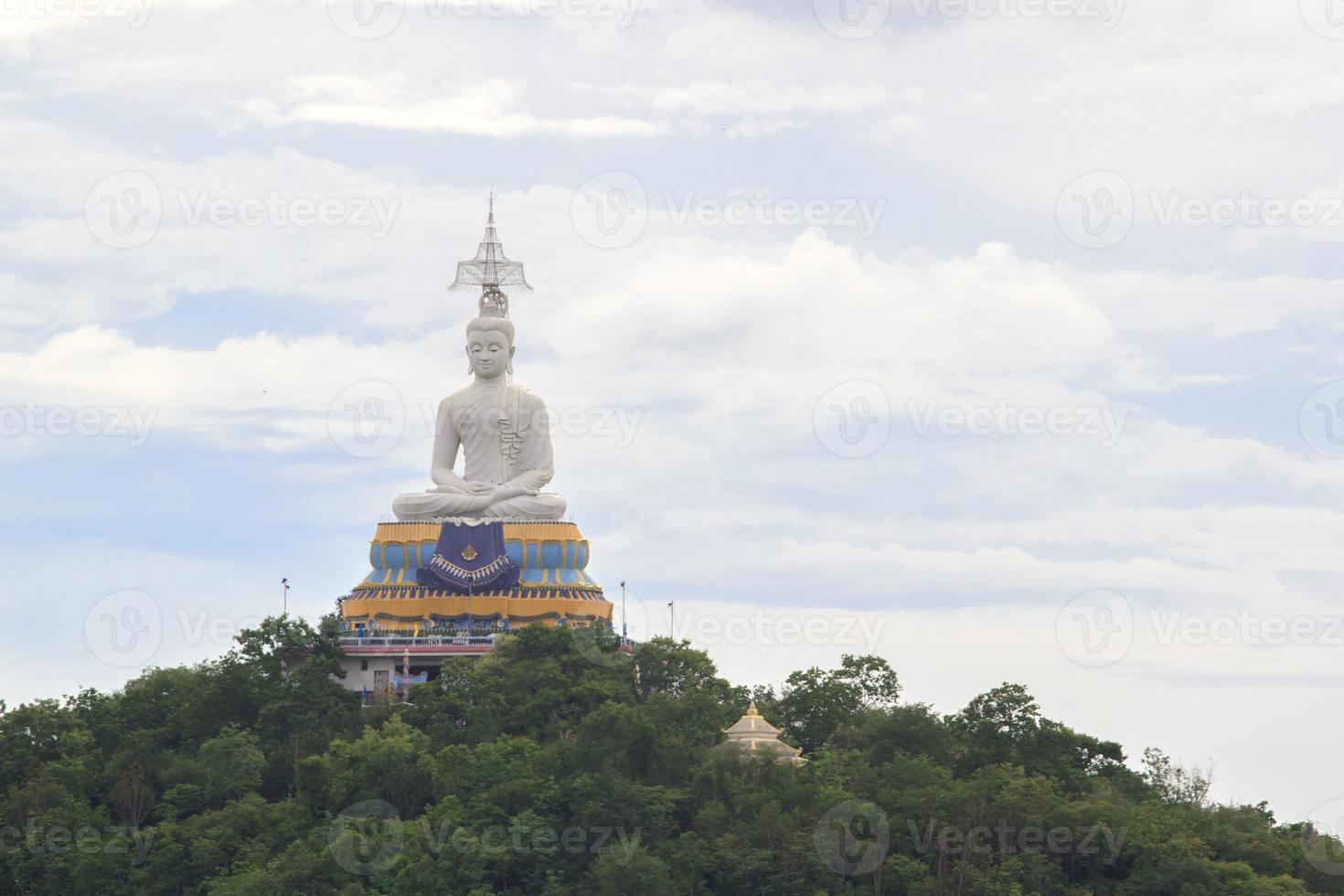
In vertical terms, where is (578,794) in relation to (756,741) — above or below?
below

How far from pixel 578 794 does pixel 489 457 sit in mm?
19392

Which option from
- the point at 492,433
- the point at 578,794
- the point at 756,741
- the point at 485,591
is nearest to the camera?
the point at 578,794

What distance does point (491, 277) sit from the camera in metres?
85.4

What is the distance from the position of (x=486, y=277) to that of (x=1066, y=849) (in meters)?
27.0

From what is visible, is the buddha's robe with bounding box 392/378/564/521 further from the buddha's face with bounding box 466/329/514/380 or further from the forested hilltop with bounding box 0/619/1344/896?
the forested hilltop with bounding box 0/619/1344/896

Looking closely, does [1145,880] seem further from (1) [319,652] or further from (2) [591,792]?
(1) [319,652]

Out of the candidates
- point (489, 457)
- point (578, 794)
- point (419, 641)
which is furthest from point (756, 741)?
point (489, 457)

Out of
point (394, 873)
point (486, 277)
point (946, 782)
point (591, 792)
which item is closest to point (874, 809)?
point (946, 782)

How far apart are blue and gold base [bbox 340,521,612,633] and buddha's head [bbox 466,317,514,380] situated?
198 inches

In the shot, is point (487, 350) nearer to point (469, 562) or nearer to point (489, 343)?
point (489, 343)

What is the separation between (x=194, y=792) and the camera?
71375mm

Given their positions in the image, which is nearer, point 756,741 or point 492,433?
point 756,741

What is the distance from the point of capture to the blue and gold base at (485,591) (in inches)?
3177

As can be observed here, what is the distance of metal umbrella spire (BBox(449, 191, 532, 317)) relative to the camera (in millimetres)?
85438
